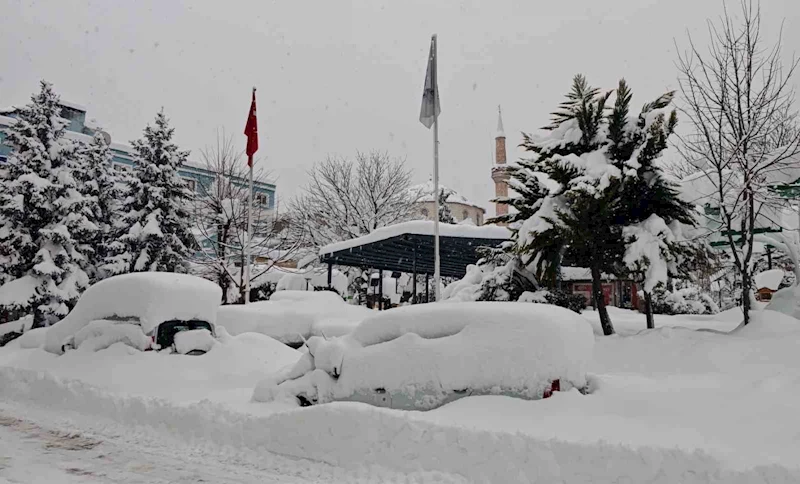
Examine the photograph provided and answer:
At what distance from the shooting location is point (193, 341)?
31.9 ft

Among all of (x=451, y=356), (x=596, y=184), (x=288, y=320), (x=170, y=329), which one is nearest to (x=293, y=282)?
(x=288, y=320)

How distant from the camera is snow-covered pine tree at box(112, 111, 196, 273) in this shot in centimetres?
2175

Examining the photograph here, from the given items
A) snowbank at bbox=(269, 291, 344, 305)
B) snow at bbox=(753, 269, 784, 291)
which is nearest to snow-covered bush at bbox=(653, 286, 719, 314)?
snow at bbox=(753, 269, 784, 291)

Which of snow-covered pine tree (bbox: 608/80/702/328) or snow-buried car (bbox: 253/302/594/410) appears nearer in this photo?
snow-buried car (bbox: 253/302/594/410)

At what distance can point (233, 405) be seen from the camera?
7023mm

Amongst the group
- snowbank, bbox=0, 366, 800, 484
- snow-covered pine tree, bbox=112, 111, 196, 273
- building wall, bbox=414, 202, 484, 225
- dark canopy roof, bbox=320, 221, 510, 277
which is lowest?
snowbank, bbox=0, 366, 800, 484

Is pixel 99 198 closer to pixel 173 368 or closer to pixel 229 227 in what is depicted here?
pixel 229 227

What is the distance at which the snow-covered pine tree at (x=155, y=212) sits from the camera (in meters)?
21.8

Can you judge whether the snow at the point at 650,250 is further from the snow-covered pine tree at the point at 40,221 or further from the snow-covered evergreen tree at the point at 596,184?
the snow-covered pine tree at the point at 40,221

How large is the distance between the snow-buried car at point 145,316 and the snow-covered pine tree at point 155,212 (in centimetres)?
1149

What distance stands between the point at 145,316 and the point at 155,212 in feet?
44.4

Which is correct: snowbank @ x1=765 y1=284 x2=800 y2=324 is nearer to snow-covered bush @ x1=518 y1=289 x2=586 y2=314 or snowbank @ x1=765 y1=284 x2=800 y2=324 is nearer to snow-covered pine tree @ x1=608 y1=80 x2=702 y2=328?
snow-covered pine tree @ x1=608 y1=80 x2=702 y2=328

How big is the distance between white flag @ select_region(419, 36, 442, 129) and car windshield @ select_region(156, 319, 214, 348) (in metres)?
7.21

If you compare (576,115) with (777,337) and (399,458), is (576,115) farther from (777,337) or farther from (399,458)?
(399,458)
